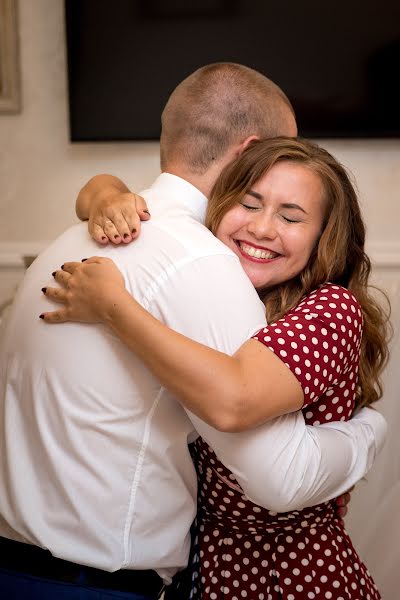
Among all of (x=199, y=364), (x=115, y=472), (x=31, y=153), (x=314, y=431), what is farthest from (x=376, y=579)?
(x=31, y=153)

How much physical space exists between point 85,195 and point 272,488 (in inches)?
32.0

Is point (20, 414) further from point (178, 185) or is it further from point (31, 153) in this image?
point (31, 153)

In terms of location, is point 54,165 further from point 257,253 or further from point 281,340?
point 281,340

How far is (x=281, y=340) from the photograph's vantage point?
46.5 inches

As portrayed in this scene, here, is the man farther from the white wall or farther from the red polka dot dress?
the white wall

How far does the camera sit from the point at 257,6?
2.94 m

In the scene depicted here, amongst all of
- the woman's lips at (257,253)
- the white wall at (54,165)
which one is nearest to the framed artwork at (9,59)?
the white wall at (54,165)

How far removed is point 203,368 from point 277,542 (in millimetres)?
483

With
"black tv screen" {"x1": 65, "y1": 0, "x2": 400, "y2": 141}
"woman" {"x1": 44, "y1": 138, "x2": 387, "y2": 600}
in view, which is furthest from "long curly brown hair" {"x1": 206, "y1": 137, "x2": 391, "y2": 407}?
"black tv screen" {"x1": 65, "y1": 0, "x2": 400, "y2": 141}

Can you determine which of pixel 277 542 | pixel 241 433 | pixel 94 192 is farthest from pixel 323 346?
pixel 94 192

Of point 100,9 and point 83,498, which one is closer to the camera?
point 83,498

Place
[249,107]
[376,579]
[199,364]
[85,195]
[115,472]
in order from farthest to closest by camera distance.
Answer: [376,579] → [85,195] → [249,107] → [115,472] → [199,364]

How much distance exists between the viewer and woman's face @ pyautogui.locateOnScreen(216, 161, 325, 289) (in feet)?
4.82

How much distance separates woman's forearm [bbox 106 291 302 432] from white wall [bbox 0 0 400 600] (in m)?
2.06
